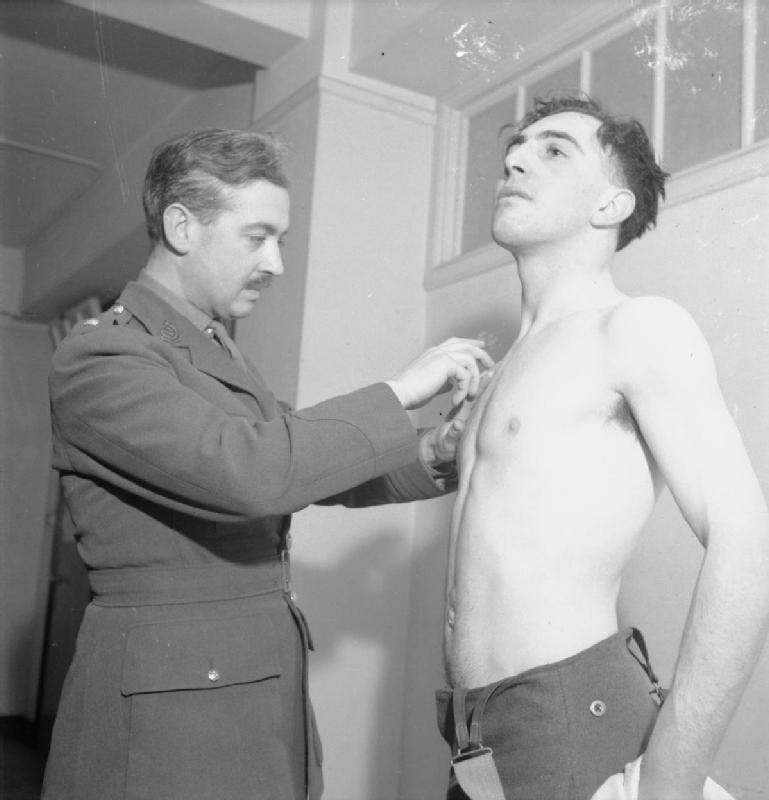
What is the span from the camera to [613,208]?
1429 millimetres

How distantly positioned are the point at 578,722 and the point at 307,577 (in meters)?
1.43

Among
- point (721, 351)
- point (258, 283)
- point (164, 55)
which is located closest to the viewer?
point (258, 283)

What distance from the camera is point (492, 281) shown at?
95.3 inches

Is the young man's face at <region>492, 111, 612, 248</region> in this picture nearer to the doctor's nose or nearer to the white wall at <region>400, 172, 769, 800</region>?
the doctor's nose

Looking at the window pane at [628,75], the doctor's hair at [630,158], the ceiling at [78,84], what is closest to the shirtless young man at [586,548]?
the doctor's hair at [630,158]

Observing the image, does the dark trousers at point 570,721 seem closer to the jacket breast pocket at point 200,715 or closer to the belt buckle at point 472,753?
the belt buckle at point 472,753

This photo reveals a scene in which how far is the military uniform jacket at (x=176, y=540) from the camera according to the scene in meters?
1.20

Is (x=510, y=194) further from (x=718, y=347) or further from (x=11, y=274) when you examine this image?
(x=11, y=274)

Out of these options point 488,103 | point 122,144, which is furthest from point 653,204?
point 122,144

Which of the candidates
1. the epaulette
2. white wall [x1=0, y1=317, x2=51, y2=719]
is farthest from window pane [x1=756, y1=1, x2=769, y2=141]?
white wall [x1=0, y1=317, x2=51, y2=719]

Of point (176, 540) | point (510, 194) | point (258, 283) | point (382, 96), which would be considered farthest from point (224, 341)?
point (382, 96)

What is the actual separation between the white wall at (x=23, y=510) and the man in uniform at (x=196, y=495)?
455 cm

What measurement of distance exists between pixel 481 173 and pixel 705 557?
1782 millimetres

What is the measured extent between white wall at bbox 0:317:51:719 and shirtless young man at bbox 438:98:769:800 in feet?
15.9
